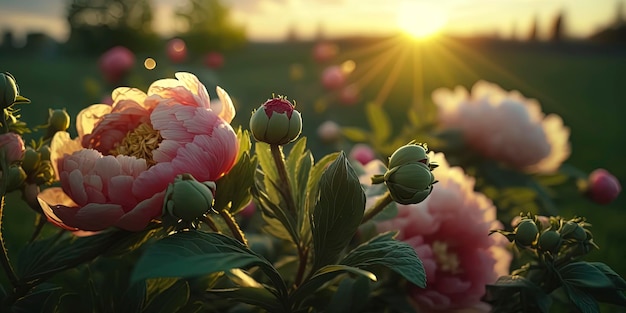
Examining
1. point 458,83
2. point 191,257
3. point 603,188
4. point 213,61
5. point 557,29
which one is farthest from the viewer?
point 557,29

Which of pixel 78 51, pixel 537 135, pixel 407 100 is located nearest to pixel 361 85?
pixel 407 100

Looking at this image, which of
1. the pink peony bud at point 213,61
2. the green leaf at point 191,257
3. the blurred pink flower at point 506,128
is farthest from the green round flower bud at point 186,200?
the pink peony bud at point 213,61

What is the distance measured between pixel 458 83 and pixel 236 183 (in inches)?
207

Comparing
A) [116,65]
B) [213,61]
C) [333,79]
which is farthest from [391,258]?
[213,61]

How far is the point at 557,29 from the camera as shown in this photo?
12.3 metres

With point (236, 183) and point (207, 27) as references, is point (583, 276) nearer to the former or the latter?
point (236, 183)

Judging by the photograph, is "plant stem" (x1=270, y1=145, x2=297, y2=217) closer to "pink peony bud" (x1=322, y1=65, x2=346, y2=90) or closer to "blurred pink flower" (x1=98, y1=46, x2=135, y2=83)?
"pink peony bud" (x1=322, y1=65, x2=346, y2=90)

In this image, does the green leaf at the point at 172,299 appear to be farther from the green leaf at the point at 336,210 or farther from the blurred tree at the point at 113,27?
the blurred tree at the point at 113,27

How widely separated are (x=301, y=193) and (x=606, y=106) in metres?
4.39

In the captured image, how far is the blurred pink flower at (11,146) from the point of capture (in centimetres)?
52

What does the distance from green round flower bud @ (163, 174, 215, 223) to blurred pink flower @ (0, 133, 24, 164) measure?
0.62 ft

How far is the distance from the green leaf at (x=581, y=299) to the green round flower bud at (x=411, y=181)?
0.59 feet

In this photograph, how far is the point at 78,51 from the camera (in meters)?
15.4

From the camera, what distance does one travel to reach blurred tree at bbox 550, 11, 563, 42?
11576 millimetres
